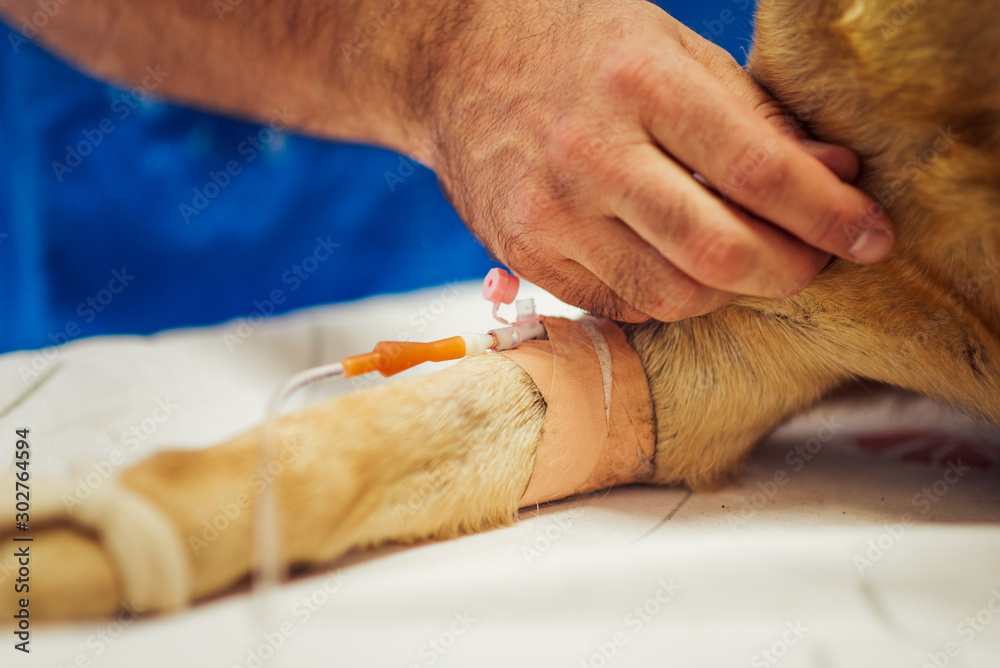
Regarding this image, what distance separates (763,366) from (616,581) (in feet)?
1.08

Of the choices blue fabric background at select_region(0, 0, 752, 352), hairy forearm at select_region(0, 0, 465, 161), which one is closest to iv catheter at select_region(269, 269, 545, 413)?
hairy forearm at select_region(0, 0, 465, 161)

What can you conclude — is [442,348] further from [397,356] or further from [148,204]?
[148,204]

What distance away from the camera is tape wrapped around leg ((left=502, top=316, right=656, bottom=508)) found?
62cm

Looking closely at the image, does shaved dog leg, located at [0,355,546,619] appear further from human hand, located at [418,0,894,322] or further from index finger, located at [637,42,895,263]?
index finger, located at [637,42,895,263]

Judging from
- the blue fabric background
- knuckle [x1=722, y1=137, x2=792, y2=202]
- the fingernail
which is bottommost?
the blue fabric background

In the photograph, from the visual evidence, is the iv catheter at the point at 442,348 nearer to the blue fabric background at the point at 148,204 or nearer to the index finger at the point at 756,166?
the index finger at the point at 756,166

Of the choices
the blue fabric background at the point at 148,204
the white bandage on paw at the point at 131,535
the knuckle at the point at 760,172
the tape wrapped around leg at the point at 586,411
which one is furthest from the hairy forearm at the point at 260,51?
the white bandage on paw at the point at 131,535

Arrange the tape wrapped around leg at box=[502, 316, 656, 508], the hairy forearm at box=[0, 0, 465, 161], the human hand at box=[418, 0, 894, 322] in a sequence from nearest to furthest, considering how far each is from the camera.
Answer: the human hand at box=[418, 0, 894, 322] < the tape wrapped around leg at box=[502, 316, 656, 508] < the hairy forearm at box=[0, 0, 465, 161]

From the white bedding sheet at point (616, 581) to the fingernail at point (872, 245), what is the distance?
9.0 inches

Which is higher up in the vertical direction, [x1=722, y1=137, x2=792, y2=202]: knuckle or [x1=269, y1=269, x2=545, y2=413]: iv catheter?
[x1=722, y1=137, x2=792, y2=202]: knuckle

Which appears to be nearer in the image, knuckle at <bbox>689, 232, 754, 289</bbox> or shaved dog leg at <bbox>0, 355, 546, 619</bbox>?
shaved dog leg at <bbox>0, 355, 546, 619</bbox>

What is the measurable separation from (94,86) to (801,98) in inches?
42.4

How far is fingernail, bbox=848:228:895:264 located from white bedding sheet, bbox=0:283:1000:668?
23cm

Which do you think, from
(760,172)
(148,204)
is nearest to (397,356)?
(760,172)
